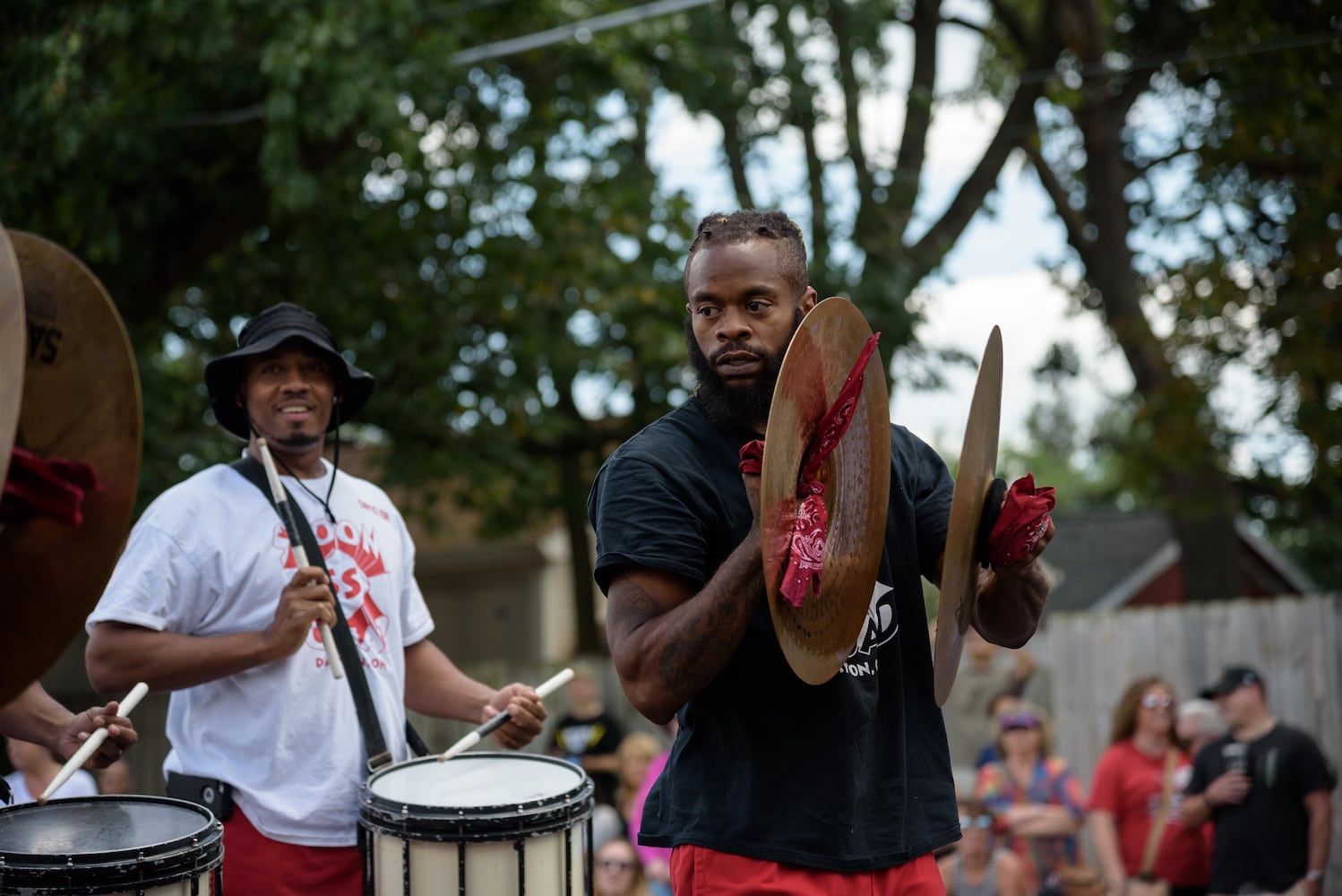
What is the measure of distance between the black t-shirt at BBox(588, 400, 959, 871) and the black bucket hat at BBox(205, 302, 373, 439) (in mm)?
1365

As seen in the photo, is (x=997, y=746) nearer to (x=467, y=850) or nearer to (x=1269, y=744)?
(x=1269, y=744)

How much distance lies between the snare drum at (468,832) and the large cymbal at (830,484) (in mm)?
1062

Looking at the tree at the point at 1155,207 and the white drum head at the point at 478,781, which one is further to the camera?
the tree at the point at 1155,207

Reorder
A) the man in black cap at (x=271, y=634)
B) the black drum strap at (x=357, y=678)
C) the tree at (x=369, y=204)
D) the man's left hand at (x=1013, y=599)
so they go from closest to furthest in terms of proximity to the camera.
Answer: the man's left hand at (x=1013, y=599) → the man in black cap at (x=271, y=634) → the black drum strap at (x=357, y=678) → the tree at (x=369, y=204)

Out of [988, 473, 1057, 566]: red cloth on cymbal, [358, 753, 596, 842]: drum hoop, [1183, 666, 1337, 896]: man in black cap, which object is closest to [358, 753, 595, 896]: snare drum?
[358, 753, 596, 842]: drum hoop

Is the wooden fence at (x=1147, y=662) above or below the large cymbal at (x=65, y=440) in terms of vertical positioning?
below

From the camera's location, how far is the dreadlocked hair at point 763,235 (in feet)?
9.82

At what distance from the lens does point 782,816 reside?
9.07 ft

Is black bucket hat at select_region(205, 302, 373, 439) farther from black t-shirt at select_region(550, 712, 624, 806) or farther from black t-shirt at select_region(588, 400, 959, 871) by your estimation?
black t-shirt at select_region(550, 712, 624, 806)

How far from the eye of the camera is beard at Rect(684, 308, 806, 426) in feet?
9.64

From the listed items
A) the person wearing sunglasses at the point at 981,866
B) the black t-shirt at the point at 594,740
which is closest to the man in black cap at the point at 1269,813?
the person wearing sunglasses at the point at 981,866

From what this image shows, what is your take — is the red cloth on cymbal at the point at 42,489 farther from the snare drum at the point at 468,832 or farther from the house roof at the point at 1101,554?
the house roof at the point at 1101,554

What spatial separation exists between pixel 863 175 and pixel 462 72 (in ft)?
17.4

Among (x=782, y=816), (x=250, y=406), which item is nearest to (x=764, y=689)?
(x=782, y=816)
